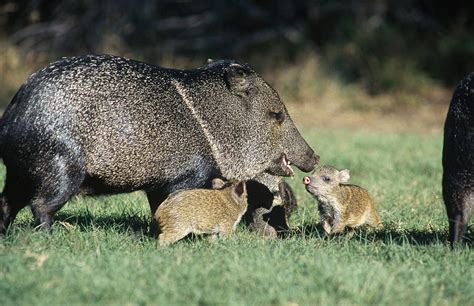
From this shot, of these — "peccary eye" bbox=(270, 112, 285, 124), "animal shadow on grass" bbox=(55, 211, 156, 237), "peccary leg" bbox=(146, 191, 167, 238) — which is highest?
"peccary eye" bbox=(270, 112, 285, 124)

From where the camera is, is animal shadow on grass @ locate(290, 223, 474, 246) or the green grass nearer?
the green grass

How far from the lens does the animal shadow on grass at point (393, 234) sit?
517 centimetres

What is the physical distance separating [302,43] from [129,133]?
12303 millimetres

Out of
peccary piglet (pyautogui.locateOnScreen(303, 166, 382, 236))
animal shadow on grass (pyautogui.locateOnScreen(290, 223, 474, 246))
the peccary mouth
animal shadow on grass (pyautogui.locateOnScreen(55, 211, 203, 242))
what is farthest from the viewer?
the peccary mouth

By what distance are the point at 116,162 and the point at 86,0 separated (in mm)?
12777

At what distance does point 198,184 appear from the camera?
17.5ft

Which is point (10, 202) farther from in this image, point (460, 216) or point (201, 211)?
Result: point (460, 216)

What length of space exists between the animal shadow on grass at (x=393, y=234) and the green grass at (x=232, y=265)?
0.05ft

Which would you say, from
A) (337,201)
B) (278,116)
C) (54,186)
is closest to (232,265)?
(54,186)

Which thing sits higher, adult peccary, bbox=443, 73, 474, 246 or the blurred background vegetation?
adult peccary, bbox=443, 73, 474, 246

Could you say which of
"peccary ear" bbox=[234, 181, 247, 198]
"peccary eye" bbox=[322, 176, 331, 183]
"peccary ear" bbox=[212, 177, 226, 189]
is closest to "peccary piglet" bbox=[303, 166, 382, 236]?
"peccary eye" bbox=[322, 176, 331, 183]

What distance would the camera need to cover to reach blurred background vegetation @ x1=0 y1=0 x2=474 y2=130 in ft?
50.3

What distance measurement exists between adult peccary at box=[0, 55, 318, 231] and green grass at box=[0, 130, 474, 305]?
32 centimetres

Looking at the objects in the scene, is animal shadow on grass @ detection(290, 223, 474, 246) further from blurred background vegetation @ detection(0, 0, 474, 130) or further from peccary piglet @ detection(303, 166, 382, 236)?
blurred background vegetation @ detection(0, 0, 474, 130)
